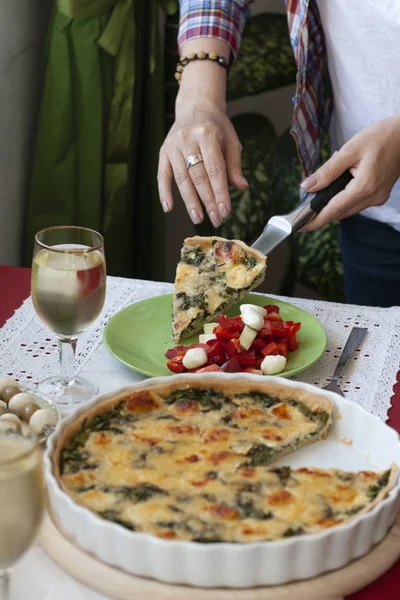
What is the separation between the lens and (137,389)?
137 centimetres

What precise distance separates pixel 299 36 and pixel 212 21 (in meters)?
0.22

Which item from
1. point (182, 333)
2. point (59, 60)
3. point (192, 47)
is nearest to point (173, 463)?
point (182, 333)

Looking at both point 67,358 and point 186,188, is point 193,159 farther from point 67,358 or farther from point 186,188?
point 67,358

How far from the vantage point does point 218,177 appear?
1972 mm

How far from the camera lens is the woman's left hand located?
1.97 m

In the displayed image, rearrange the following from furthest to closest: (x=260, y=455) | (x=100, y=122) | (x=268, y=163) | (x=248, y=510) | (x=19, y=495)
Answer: (x=268, y=163) < (x=100, y=122) < (x=260, y=455) < (x=248, y=510) < (x=19, y=495)

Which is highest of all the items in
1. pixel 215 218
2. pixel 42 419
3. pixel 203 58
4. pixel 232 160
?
→ pixel 203 58

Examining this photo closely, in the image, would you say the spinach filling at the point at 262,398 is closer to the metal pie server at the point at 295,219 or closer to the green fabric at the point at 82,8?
the metal pie server at the point at 295,219

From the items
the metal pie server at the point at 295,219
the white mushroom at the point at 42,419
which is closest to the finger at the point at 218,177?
the metal pie server at the point at 295,219

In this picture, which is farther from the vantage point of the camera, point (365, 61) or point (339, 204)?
point (365, 61)

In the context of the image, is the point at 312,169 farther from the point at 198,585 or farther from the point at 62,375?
the point at 198,585

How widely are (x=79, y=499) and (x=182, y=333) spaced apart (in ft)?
2.50

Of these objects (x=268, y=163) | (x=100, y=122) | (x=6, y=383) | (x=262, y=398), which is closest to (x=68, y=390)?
(x=6, y=383)

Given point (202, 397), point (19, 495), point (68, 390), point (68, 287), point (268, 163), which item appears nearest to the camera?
point (19, 495)
